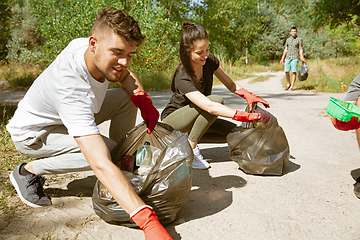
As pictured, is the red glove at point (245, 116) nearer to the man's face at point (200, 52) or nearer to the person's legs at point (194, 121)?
the person's legs at point (194, 121)

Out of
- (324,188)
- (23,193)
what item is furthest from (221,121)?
(23,193)

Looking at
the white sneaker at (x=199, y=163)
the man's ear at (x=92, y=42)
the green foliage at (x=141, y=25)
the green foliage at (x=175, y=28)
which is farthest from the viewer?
the green foliage at (x=175, y=28)

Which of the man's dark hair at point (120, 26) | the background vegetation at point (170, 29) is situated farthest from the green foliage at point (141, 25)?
the man's dark hair at point (120, 26)

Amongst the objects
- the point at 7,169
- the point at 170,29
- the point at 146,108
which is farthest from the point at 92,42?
the point at 170,29

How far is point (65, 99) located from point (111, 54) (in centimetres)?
37

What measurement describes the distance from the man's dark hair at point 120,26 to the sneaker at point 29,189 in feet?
3.69

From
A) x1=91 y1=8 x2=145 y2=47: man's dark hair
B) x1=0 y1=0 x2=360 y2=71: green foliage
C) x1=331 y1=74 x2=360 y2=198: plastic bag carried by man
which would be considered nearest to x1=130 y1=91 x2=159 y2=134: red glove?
x1=91 y1=8 x2=145 y2=47: man's dark hair

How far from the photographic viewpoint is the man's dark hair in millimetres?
1625

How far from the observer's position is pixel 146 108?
2217 mm

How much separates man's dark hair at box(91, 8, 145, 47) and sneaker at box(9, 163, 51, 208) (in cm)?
113

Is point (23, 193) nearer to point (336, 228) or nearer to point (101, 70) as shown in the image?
point (101, 70)

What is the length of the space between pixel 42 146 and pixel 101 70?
0.73 metres

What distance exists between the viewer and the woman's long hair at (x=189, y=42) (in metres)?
2.54

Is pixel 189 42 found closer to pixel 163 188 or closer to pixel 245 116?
pixel 245 116
